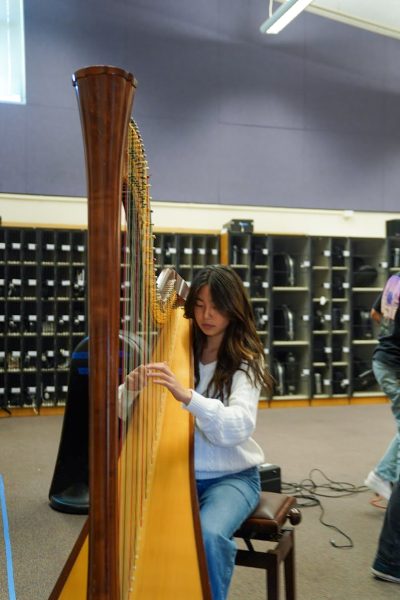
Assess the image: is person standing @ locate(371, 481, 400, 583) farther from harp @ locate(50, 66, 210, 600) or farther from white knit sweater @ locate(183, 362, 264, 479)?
harp @ locate(50, 66, 210, 600)

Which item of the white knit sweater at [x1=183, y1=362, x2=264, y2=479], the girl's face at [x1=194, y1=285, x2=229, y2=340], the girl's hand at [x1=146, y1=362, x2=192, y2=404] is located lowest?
the white knit sweater at [x1=183, y1=362, x2=264, y2=479]

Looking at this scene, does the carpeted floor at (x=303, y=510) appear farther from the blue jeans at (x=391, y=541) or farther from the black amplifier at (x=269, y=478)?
the black amplifier at (x=269, y=478)

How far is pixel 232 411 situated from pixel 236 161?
6.99 meters

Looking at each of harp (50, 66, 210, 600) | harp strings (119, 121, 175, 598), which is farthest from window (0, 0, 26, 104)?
harp strings (119, 121, 175, 598)

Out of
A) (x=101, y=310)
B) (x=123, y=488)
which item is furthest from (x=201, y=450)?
(x=101, y=310)

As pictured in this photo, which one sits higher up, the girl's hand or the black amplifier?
the girl's hand

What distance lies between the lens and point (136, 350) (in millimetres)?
1377

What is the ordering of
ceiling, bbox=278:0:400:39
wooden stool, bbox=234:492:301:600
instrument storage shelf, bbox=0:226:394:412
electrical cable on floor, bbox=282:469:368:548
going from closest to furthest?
wooden stool, bbox=234:492:301:600, electrical cable on floor, bbox=282:469:368:548, instrument storage shelf, bbox=0:226:394:412, ceiling, bbox=278:0:400:39

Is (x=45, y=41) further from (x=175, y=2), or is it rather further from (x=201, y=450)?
(x=201, y=450)

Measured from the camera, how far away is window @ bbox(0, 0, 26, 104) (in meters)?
7.60

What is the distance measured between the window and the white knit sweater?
673 centimetres

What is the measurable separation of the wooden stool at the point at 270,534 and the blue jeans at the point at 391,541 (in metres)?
0.69

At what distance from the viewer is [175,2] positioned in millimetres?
8188

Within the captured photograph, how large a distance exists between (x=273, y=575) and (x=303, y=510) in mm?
1861
